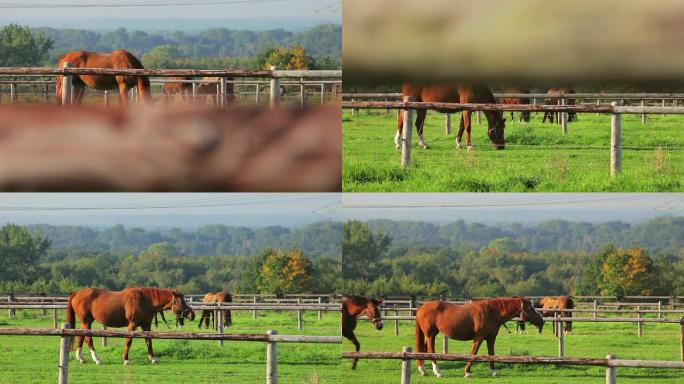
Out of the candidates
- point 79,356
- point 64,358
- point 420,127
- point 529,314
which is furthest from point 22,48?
point 64,358

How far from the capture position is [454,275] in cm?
3347

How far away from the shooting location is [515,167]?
891cm

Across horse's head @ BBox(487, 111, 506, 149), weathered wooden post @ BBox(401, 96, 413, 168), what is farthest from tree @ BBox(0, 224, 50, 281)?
weathered wooden post @ BBox(401, 96, 413, 168)

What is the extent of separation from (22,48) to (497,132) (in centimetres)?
2387

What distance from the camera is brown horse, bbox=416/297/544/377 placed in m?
10.4

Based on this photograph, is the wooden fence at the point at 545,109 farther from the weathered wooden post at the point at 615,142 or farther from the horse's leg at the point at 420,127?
the horse's leg at the point at 420,127

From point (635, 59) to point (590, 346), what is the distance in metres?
7.40

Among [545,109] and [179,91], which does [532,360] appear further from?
[179,91]

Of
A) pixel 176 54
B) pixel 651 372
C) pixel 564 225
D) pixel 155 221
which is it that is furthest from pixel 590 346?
pixel 155 221

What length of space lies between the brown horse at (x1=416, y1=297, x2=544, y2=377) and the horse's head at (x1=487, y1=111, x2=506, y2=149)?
1414mm

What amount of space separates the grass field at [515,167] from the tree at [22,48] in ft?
68.4

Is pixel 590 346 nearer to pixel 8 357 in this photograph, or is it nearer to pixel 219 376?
pixel 219 376

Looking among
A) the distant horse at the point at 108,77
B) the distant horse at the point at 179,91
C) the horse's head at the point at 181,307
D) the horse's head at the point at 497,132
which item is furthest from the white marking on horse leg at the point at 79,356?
the horse's head at the point at 497,132

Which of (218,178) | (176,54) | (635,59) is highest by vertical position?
(176,54)
